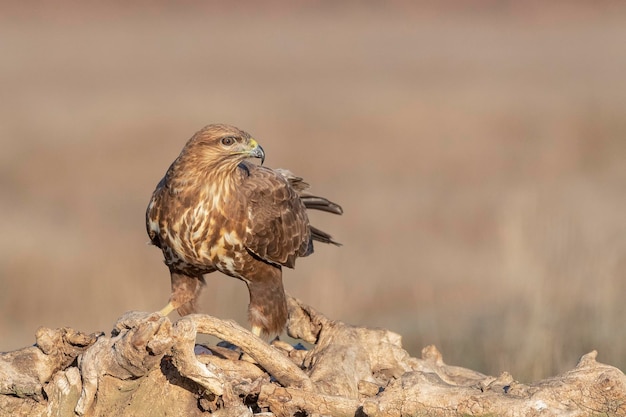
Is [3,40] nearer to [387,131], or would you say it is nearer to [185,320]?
[387,131]

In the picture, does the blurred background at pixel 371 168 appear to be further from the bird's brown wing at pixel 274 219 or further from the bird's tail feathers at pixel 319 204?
the bird's brown wing at pixel 274 219

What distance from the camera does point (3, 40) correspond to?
107 ft

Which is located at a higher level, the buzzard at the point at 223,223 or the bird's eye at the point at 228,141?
the bird's eye at the point at 228,141

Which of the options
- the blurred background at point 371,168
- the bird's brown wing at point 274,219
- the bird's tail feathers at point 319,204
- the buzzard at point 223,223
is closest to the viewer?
the buzzard at point 223,223

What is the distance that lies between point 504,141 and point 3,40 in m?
15.9

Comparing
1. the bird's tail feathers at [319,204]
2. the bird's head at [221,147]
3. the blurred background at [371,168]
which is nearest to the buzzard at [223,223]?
the bird's head at [221,147]

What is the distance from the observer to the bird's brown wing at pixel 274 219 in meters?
7.09

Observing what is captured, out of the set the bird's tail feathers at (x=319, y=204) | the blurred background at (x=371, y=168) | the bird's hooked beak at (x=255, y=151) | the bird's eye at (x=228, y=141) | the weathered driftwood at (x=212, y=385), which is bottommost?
the blurred background at (x=371, y=168)

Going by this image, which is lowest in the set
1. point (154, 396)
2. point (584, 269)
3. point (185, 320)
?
point (584, 269)

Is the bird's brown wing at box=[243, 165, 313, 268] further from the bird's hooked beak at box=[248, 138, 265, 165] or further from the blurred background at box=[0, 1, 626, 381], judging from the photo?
the blurred background at box=[0, 1, 626, 381]

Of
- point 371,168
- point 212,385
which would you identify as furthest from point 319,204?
point 371,168

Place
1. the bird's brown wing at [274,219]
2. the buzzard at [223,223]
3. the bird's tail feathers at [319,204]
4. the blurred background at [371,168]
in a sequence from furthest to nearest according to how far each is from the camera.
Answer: the blurred background at [371,168]
the bird's tail feathers at [319,204]
the bird's brown wing at [274,219]
the buzzard at [223,223]

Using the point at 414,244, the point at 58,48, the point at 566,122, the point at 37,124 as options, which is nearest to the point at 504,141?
the point at 566,122

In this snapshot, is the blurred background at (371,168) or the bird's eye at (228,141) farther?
the blurred background at (371,168)
